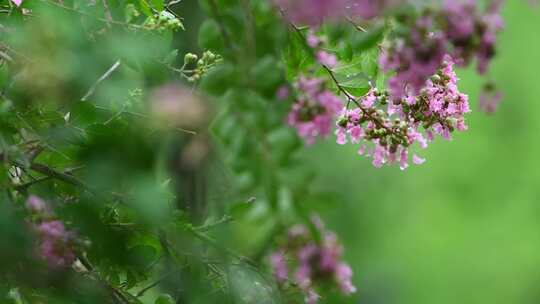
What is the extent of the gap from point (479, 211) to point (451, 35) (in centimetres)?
732

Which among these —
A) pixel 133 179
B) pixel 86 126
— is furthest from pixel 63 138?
pixel 133 179

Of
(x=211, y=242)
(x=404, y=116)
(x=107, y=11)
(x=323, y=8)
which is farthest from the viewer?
(x=404, y=116)

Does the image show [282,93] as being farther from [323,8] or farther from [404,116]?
[404,116]

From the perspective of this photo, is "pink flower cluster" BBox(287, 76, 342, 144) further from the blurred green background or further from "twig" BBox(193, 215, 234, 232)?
the blurred green background

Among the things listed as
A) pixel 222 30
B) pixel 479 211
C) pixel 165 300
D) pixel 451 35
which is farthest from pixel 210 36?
pixel 479 211

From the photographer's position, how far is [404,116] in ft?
6.48

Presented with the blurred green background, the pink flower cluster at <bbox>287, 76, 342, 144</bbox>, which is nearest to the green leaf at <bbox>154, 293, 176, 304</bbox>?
the pink flower cluster at <bbox>287, 76, 342, 144</bbox>

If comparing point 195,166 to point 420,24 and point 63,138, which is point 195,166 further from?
point 63,138

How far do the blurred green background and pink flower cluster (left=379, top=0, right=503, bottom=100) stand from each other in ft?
22.4

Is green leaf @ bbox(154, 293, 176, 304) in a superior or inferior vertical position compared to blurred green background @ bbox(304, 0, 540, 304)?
inferior

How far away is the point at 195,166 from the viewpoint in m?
1.15

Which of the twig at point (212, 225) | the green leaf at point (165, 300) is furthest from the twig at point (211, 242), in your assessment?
the green leaf at point (165, 300)

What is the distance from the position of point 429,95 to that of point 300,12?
2.83 feet

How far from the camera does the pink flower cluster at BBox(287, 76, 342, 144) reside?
49.8 inches
